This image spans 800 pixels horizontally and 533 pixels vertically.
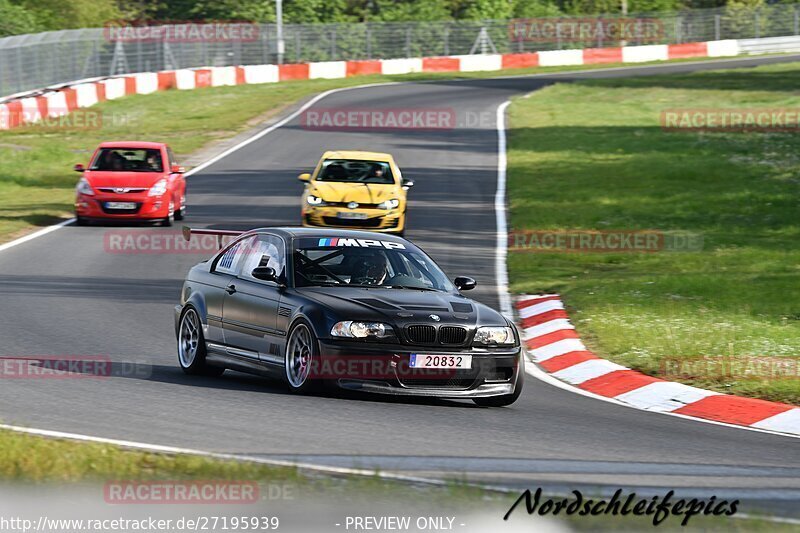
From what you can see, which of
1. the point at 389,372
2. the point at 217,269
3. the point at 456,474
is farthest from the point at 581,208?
the point at 456,474

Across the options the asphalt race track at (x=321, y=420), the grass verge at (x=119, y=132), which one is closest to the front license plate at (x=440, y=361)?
the asphalt race track at (x=321, y=420)

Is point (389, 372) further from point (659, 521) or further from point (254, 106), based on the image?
point (254, 106)

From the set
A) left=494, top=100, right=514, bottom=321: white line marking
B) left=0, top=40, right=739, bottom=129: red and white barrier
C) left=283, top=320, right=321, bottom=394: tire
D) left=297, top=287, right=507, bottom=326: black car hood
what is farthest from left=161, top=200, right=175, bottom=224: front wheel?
left=0, top=40, right=739, bottom=129: red and white barrier

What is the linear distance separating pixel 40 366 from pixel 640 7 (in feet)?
299

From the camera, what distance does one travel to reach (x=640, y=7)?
324ft

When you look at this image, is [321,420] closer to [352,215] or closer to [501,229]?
[352,215]

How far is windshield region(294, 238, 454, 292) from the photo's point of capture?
1183 cm

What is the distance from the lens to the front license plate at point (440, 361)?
1075 centimetres

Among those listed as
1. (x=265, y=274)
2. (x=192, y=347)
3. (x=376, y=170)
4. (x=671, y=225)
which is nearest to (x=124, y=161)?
(x=376, y=170)

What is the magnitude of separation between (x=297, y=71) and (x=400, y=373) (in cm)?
5275

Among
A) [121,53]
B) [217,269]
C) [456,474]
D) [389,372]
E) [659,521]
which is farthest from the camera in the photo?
[121,53]

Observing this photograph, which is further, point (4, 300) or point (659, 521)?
point (4, 300)

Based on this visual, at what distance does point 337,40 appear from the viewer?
7212 cm

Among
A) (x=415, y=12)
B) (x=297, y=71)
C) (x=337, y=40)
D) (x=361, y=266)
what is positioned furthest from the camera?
(x=415, y=12)
